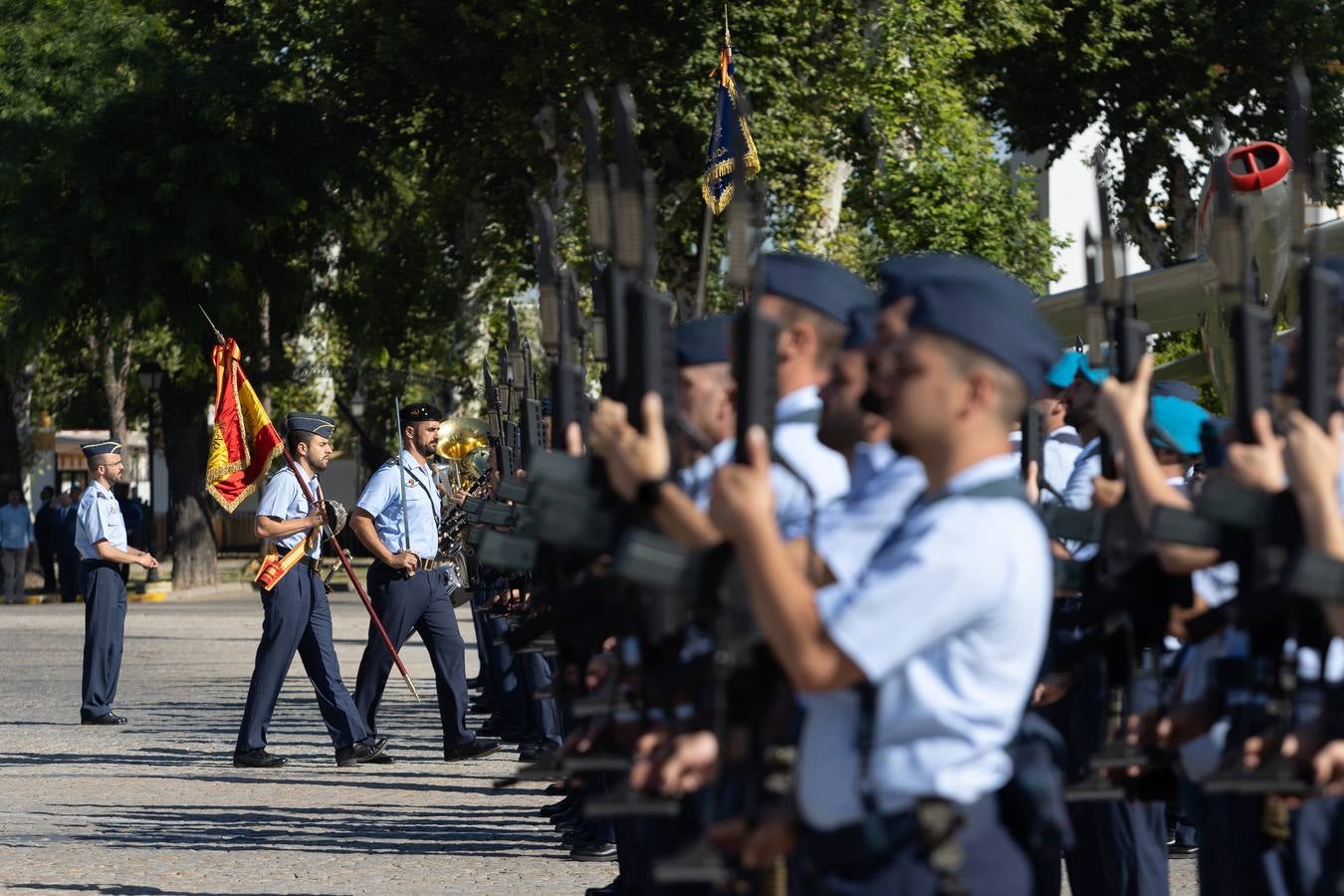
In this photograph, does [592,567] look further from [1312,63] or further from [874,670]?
[1312,63]

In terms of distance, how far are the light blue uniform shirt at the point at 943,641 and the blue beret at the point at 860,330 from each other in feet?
2.19

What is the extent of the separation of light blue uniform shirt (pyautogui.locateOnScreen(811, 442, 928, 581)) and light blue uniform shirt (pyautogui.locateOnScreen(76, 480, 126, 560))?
1209 centimetres

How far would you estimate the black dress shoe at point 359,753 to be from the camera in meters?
13.4

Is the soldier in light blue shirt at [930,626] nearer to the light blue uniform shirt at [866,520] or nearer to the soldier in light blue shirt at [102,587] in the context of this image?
the light blue uniform shirt at [866,520]

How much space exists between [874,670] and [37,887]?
6.08 metres

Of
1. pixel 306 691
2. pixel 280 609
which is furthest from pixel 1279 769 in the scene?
pixel 306 691

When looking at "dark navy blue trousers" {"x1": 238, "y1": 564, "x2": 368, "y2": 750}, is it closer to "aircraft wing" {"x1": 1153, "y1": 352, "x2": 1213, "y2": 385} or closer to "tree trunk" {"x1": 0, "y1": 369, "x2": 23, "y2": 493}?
"aircraft wing" {"x1": 1153, "y1": 352, "x2": 1213, "y2": 385}

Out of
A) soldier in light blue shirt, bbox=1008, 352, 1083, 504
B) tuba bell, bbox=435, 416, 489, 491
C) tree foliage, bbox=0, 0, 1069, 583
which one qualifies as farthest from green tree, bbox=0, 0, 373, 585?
soldier in light blue shirt, bbox=1008, 352, 1083, 504

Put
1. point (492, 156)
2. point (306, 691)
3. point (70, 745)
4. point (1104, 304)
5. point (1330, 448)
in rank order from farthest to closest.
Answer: point (492, 156) < point (306, 691) < point (70, 745) < point (1104, 304) < point (1330, 448)

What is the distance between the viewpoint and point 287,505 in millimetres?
13539

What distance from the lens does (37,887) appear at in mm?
8898

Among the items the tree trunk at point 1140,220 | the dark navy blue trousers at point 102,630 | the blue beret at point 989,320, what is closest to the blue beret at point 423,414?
the dark navy blue trousers at point 102,630

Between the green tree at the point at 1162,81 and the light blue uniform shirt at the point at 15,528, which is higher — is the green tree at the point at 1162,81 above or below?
above

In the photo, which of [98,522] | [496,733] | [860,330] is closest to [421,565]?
[496,733]
